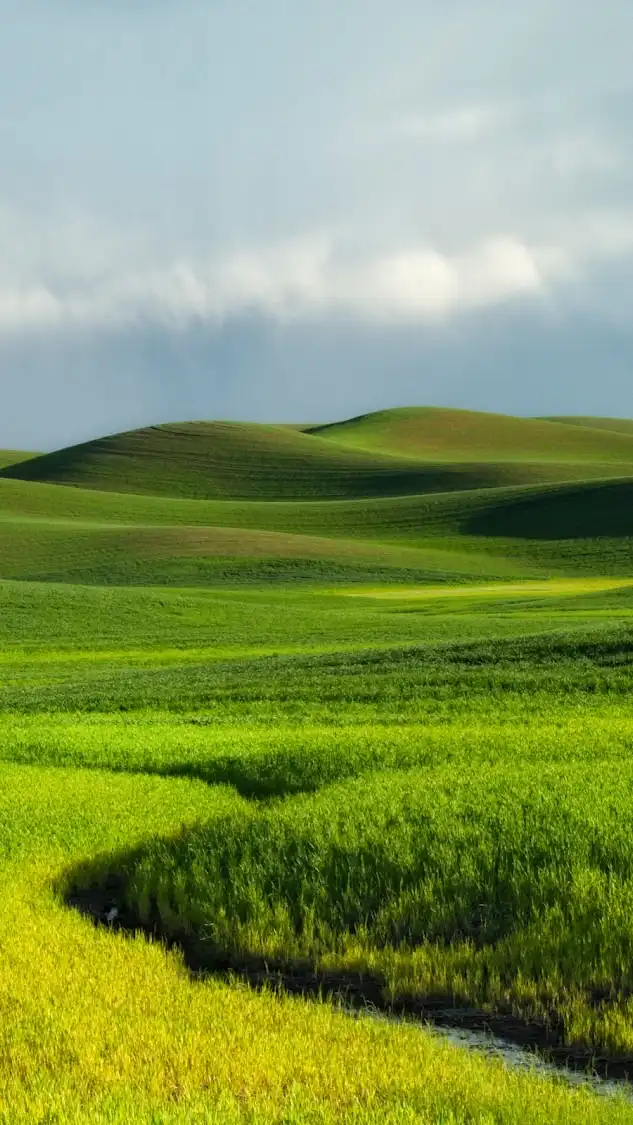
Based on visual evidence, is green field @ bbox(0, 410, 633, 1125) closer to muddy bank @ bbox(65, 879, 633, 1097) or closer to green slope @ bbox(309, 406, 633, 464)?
muddy bank @ bbox(65, 879, 633, 1097)

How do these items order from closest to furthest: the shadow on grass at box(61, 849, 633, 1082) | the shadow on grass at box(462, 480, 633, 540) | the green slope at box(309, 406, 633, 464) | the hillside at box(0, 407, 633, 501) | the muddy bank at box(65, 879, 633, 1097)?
the muddy bank at box(65, 879, 633, 1097)
the shadow on grass at box(61, 849, 633, 1082)
the shadow on grass at box(462, 480, 633, 540)
the hillside at box(0, 407, 633, 501)
the green slope at box(309, 406, 633, 464)

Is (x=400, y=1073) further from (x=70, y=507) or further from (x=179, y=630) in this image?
(x=70, y=507)

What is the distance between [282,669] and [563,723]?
12.7 meters

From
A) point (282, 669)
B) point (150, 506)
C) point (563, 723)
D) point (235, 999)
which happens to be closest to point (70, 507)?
point (150, 506)

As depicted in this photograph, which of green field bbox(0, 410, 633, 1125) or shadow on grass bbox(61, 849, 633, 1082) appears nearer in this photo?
green field bbox(0, 410, 633, 1125)

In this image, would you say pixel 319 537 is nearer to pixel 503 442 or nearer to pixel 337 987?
pixel 503 442

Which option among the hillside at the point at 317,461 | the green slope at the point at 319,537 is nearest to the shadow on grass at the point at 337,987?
the green slope at the point at 319,537

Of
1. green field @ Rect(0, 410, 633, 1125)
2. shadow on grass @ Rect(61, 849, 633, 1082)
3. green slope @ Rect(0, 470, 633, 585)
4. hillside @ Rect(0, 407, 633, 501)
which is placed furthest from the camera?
hillside @ Rect(0, 407, 633, 501)

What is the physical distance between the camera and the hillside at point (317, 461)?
464ft

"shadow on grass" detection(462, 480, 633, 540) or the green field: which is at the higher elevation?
"shadow on grass" detection(462, 480, 633, 540)

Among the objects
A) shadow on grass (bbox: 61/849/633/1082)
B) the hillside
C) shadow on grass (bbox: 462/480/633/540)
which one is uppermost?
the hillside

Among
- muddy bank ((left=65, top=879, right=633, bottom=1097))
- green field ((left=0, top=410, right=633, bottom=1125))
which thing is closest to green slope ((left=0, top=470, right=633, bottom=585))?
green field ((left=0, top=410, right=633, bottom=1125))

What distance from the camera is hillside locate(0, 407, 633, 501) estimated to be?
141375 millimetres

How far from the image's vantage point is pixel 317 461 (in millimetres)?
156250
